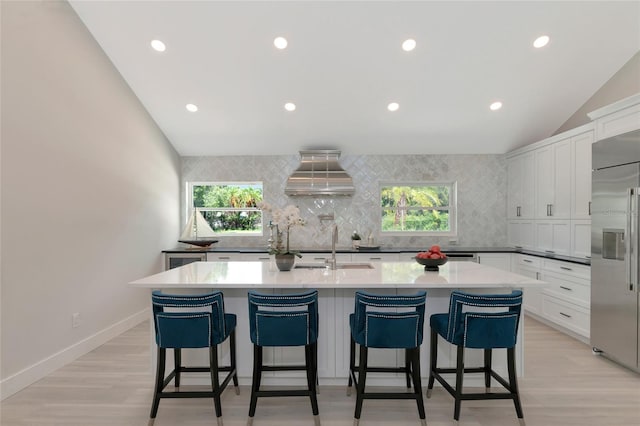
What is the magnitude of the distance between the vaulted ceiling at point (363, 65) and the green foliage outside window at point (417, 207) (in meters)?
0.82

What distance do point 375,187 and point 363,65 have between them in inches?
83.8

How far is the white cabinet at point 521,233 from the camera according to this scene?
492 centimetres

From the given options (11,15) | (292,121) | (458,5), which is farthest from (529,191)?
(11,15)

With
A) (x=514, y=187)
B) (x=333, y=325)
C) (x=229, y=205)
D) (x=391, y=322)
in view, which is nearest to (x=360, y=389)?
(x=391, y=322)

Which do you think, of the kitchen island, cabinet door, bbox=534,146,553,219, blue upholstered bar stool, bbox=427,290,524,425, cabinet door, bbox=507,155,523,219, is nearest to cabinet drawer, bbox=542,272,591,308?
cabinet door, bbox=534,146,553,219

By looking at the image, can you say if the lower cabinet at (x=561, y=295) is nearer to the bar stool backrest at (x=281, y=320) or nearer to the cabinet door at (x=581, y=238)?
the cabinet door at (x=581, y=238)

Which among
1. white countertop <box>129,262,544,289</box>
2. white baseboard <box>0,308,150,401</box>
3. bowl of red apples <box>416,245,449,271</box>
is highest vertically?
bowl of red apples <box>416,245,449,271</box>

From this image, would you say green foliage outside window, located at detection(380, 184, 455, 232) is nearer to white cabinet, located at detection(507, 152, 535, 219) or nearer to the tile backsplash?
the tile backsplash

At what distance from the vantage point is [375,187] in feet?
18.4

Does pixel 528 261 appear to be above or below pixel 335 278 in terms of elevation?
below

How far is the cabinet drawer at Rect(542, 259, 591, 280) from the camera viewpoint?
3674 millimetres

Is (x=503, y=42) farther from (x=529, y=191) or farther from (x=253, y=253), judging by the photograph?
(x=253, y=253)

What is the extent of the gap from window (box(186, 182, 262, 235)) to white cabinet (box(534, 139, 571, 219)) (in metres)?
4.10

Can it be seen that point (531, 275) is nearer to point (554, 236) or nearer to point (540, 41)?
point (554, 236)
